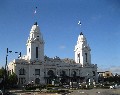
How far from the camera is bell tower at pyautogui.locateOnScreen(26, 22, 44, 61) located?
105 meters

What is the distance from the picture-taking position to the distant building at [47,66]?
103438 millimetres

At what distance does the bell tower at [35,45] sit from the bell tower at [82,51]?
737 inches

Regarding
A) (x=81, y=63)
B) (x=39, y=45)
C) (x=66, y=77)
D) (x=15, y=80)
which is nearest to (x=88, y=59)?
(x=81, y=63)

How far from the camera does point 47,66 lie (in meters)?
109

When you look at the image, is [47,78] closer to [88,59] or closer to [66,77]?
[66,77]

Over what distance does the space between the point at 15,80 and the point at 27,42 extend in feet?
68.0

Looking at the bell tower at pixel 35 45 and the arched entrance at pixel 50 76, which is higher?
the bell tower at pixel 35 45

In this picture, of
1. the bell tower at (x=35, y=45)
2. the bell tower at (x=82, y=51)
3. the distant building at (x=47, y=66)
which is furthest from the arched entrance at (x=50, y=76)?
the bell tower at (x=82, y=51)

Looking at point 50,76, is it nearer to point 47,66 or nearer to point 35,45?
point 47,66

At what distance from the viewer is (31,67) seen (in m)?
104

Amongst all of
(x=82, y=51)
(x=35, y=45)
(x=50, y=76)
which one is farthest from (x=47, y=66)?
(x=82, y=51)

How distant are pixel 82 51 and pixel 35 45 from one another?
21.5 m

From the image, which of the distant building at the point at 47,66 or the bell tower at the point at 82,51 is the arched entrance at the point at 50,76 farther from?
the bell tower at the point at 82,51

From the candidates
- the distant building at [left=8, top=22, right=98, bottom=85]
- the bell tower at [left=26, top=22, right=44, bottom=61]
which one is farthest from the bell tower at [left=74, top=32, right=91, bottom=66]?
the bell tower at [left=26, top=22, right=44, bottom=61]
